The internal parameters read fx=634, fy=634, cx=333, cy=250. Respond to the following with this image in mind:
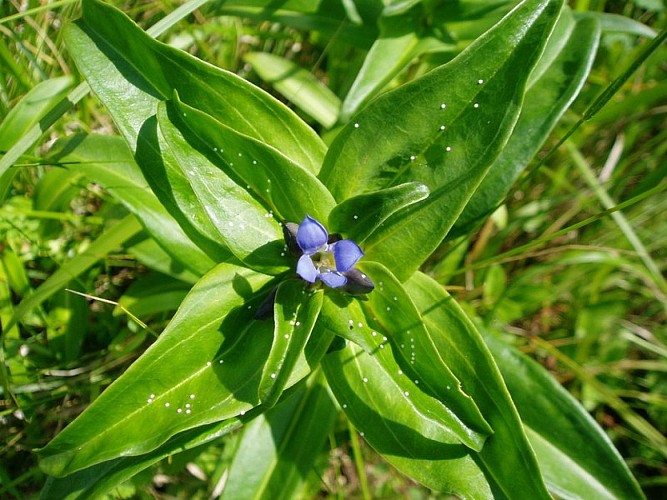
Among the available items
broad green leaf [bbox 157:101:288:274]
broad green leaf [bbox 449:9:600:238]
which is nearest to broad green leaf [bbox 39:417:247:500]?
broad green leaf [bbox 157:101:288:274]

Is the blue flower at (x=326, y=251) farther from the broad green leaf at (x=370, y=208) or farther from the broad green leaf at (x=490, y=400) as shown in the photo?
the broad green leaf at (x=490, y=400)

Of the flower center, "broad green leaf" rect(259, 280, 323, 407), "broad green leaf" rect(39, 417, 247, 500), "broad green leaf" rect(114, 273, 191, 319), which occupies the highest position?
the flower center

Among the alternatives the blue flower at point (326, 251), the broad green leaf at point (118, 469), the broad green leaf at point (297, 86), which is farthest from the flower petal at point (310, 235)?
the broad green leaf at point (297, 86)

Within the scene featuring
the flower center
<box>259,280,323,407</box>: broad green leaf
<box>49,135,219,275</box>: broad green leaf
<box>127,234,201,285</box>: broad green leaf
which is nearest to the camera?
<box>259,280,323,407</box>: broad green leaf

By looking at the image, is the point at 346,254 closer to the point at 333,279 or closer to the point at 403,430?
the point at 333,279

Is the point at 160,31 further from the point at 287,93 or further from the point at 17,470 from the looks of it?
the point at 17,470

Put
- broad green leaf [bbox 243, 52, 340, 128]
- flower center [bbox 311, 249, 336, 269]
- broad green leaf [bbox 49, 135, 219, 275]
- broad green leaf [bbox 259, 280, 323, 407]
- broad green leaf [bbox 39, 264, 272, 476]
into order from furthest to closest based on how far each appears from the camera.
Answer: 1. broad green leaf [bbox 243, 52, 340, 128]
2. broad green leaf [bbox 49, 135, 219, 275]
3. flower center [bbox 311, 249, 336, 269]
4. broad green leaf [bbox 39, 264, 272, 476]
5. broad green leaf [bbox 259, 280, 323, 407]

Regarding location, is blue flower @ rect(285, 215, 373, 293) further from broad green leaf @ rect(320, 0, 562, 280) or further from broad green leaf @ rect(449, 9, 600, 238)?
broad green leaf @ rect(449, 9, 600, 238)
